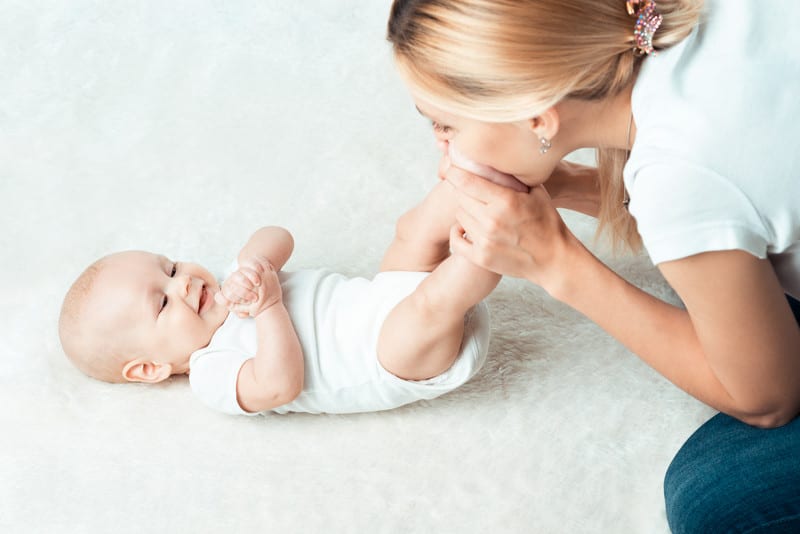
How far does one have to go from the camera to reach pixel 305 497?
139 cm

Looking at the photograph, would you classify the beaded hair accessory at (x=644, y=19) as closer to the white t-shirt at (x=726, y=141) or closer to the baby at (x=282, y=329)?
the white t-shirt at (x=726, y=141)

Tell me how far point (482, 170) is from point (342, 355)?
0.41m

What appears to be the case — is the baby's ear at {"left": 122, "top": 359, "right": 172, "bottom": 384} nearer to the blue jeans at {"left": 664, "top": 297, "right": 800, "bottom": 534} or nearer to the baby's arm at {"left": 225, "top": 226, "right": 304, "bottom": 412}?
the baby's arm at {"left": 225, "top": 226, "right": 304, "bottom": 412}

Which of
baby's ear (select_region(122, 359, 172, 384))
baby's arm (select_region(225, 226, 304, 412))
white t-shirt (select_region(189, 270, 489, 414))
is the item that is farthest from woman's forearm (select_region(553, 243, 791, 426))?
baby's ear (select_region(122, 359, 172, 384))

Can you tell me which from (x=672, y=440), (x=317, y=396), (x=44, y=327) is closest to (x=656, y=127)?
(x=672, y=440)

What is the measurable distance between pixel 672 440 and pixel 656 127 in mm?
572

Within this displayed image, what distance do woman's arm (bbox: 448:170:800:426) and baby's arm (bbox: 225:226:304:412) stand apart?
1.04 feet

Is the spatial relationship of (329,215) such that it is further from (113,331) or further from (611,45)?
(611,45)

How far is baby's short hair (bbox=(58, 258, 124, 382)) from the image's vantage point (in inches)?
59.1

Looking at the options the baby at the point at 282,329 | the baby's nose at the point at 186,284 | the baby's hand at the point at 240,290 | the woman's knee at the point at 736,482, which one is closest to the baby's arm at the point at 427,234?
the baby at the point at 282,329

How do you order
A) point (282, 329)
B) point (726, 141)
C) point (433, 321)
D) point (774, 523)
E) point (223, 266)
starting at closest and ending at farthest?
point (726, 141), point (774, 523), point (433, 321), point (282, 329), point (223, 266)

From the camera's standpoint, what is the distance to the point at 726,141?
1.02 metres

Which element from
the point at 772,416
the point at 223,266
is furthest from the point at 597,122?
the point at 223,266

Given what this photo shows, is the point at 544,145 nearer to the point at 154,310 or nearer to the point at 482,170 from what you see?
the point at 482,170
